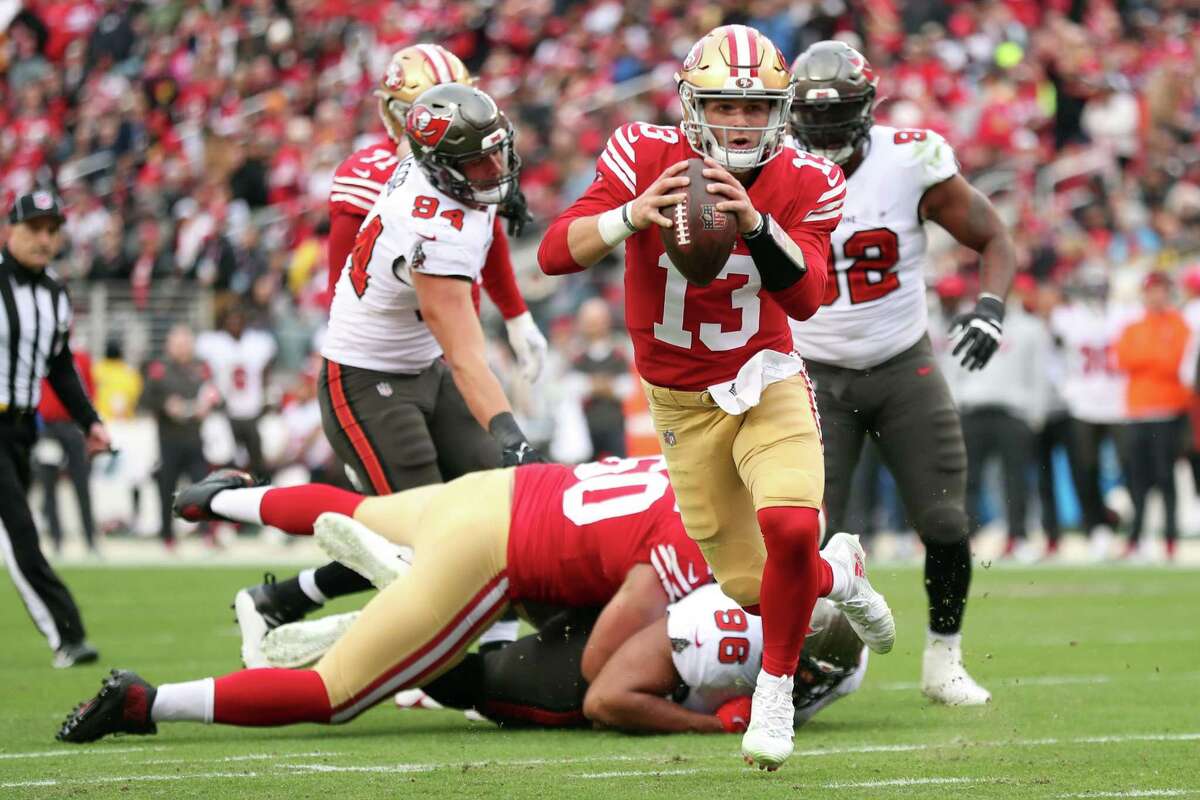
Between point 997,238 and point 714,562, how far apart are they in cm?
Result: 174

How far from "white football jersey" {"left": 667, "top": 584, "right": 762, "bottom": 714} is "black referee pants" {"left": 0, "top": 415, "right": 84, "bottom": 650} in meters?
3.15

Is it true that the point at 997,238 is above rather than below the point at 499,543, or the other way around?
above

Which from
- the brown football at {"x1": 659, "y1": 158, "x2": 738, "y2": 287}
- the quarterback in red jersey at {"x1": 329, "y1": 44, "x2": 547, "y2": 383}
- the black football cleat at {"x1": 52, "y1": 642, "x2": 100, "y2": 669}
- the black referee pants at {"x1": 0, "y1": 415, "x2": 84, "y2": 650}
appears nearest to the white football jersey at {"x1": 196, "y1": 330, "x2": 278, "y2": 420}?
the black referee pants at {"x1": 0, "y1": 415, "x2": 84, "y2": 650}

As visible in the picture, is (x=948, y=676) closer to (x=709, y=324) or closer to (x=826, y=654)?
(x=826, y=654)

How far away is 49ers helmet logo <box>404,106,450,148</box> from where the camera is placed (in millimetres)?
5617

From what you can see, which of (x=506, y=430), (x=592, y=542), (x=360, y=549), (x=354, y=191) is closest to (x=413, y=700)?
(x=360, y=549)

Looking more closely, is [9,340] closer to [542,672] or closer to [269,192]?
[542,672]

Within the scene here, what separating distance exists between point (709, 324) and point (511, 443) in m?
1.08

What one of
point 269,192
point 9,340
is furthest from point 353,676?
point 269,192

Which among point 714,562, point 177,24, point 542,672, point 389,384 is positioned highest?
point 177,24

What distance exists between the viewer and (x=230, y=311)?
14.5 meters

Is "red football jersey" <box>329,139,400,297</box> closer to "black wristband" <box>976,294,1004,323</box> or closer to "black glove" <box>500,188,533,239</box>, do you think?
"black glove" <box>500,188,533,239</box>

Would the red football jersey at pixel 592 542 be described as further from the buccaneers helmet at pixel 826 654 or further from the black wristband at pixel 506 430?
the buccaneers helmet at pixel 826 654

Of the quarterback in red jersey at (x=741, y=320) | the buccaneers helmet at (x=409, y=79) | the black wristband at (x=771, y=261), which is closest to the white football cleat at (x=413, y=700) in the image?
the quarterback in red jersey at (x=741, y=320)
